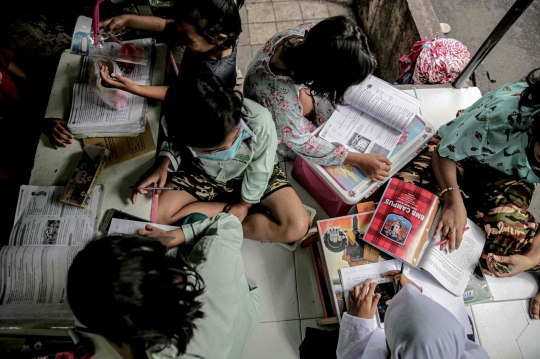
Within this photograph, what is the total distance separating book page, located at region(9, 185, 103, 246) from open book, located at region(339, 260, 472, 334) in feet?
3.03

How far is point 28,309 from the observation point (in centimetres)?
96

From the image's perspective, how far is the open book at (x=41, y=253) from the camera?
971mm

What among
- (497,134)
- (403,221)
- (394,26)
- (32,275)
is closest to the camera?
(32,275)

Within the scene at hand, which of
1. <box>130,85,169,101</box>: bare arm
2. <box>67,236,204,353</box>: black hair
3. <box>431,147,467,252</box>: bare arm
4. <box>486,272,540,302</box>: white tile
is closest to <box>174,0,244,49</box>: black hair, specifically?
<box>130,85,169,101</box>: bare arm

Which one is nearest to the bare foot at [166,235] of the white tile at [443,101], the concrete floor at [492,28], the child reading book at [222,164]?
the child reading book at [222,164]

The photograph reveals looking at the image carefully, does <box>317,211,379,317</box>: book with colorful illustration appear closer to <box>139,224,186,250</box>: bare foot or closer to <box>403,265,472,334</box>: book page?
<box>403,265,472,334</box>: book page

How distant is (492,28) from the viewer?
2568 millimetres

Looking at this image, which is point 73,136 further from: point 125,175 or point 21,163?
point 21,163

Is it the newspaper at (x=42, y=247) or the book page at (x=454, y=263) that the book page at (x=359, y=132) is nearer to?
the book page at (x=454, y=263)

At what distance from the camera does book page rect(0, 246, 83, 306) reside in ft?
3.24

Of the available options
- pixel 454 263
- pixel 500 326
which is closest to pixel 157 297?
pixel 454 263

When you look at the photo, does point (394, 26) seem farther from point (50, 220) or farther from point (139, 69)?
point (50, 220)

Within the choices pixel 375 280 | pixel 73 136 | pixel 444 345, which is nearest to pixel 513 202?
pixel 375 280

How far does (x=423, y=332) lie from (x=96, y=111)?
1.30 m
